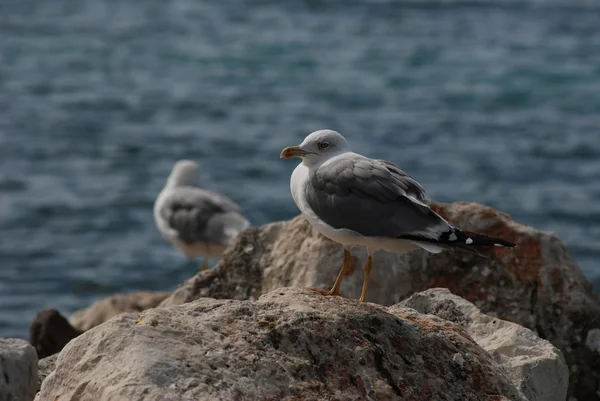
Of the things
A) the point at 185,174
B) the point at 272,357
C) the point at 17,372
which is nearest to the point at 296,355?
the point at 272,357

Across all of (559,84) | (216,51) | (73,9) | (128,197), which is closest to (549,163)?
(559,84)

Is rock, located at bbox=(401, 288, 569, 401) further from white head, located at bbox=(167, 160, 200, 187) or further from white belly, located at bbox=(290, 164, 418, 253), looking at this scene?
white head, located at bbox=(167, 160, 200, 187)

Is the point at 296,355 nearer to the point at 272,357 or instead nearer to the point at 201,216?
the point at 272,357

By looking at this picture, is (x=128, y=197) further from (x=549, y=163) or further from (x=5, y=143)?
(x=549, y=163)

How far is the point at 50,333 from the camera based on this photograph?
7398 millimetres

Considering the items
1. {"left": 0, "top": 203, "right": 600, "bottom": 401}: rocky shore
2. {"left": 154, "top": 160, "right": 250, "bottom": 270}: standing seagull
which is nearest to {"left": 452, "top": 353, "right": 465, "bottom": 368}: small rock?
{"left": 0, "top": 203, "right": 600, "bottom": 401}: rocky shore

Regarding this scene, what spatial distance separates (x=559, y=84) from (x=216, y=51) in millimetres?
6249

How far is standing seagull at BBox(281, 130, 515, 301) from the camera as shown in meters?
4.88

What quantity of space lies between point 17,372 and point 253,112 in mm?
12912

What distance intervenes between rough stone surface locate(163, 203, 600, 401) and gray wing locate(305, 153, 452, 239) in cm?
104

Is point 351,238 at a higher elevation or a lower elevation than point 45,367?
higher

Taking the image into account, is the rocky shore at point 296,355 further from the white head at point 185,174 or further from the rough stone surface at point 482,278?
the white head at point 185,174

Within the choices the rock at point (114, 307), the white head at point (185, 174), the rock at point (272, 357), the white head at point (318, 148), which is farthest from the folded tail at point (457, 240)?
the white head at point (185, 174)

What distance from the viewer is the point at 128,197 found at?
46.7 ft
